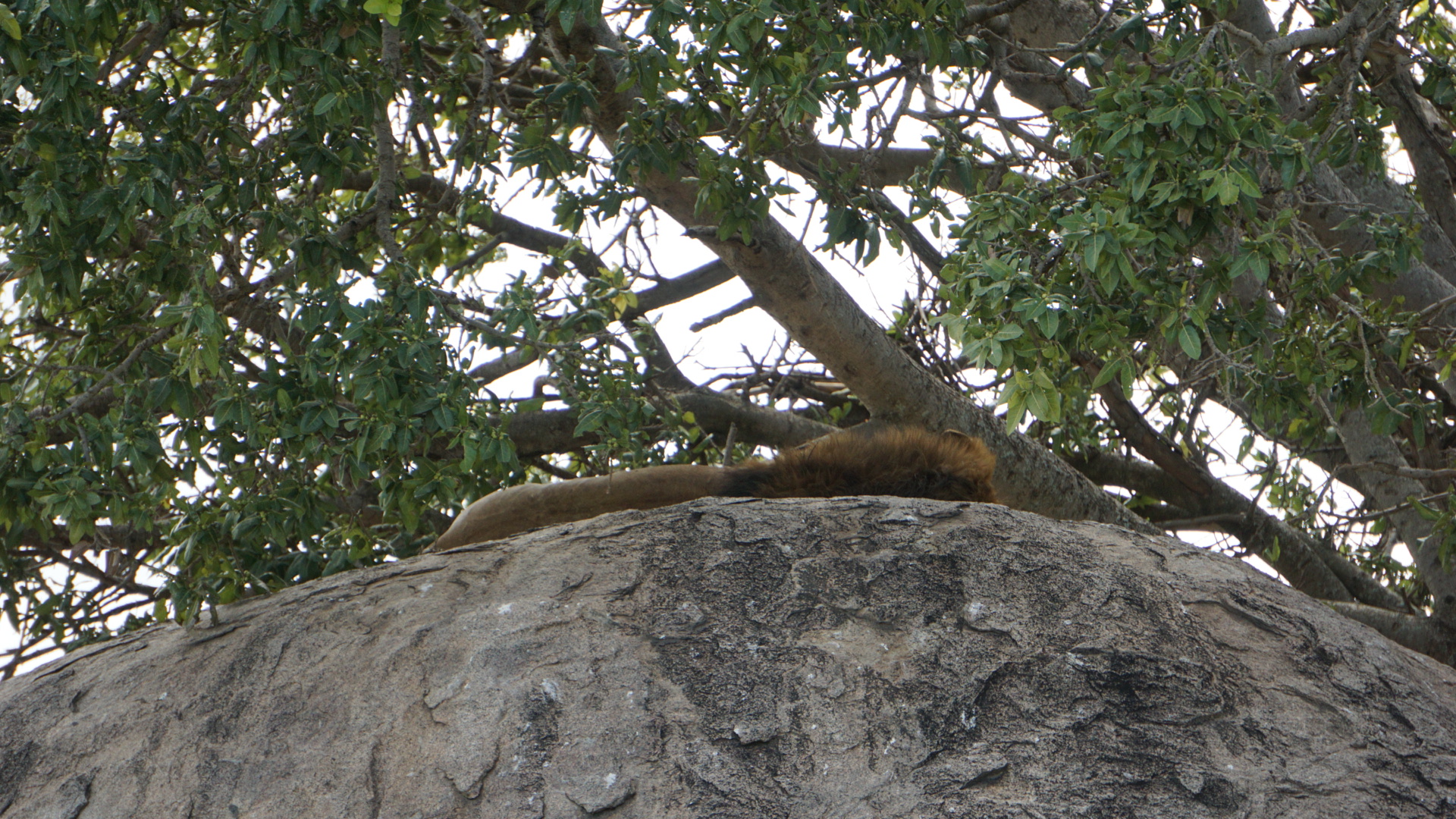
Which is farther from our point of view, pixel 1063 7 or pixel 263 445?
pixel 1063 7

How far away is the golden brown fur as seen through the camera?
3244 mm

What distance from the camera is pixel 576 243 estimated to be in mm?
4449

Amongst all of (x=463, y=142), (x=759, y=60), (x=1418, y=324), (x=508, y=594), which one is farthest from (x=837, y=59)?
(x=1418, y=324)

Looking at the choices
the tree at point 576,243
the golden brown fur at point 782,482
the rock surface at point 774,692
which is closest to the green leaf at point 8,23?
the tree at point 576,243

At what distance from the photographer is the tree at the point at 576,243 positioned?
111 inches

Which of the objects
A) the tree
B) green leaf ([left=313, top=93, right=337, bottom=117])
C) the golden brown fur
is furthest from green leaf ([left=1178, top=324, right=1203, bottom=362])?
green leaf ([left=313, top=93, right=337, bottom=117])

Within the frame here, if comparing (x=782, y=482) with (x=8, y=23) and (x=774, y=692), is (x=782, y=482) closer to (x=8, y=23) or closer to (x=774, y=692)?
(x=774, y=692)

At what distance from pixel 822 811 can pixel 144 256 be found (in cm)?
230

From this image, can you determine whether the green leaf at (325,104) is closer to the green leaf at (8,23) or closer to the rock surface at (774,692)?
the green leaf at (8,23)

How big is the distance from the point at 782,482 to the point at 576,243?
163 centimetres

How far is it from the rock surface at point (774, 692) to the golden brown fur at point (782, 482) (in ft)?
1.52

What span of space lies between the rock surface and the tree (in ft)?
1.23

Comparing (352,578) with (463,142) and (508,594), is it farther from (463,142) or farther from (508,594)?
(463,142)

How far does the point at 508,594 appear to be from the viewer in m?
2.54
